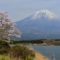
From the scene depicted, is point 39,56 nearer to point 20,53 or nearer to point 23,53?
point 23,53

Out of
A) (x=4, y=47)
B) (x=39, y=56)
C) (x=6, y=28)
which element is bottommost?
(x=39, y=56)

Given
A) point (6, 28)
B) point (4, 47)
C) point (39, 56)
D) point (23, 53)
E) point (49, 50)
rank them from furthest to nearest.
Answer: point (6, 28)
point (4, 47)
point (49, 50)
point (39, 56)
point (23, 53)

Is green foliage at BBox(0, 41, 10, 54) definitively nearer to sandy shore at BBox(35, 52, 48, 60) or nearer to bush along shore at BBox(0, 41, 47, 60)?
bush along shore at BBox(0, 41, 47, 60)

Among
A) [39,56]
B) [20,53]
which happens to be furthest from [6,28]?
[39,56]

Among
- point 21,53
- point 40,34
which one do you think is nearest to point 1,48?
point 21,53

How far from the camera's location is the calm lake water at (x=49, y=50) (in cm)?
1230

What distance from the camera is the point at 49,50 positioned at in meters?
12.8

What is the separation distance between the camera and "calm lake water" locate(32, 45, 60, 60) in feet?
40.4

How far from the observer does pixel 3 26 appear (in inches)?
582

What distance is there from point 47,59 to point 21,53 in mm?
1041

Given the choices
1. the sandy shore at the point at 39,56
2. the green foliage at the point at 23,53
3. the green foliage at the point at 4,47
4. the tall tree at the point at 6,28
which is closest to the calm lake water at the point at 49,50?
the sandy shore at the point at 39,56

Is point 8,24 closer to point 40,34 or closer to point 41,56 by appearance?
point 40,34

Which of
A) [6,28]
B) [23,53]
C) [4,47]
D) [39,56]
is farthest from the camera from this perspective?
[6,28]

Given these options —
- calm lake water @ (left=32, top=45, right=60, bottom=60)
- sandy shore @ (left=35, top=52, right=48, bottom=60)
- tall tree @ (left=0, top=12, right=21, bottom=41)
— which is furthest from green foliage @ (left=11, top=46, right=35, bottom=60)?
tall tree @ (left=0, top=12, right=21, bottom=41)
